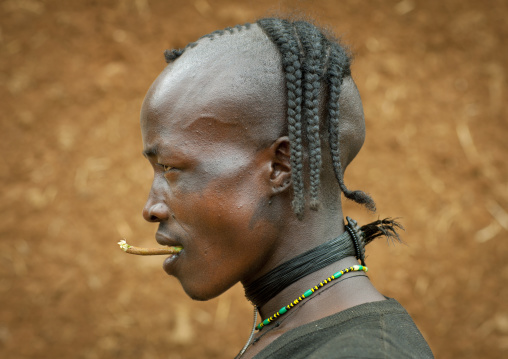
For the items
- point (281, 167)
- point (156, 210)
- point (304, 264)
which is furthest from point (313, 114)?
point (156, 210)

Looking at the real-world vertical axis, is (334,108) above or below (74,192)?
above

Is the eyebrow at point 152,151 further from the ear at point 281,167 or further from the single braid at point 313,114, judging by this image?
the single braid at point 313,114

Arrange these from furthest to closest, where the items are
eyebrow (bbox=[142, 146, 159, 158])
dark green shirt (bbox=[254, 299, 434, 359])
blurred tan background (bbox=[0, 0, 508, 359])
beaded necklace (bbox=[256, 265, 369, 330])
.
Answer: blurred tan background (bbox=[0, 0, 508, 359])
eyebrow (bbox=[142, 146, 159, 158])
beaded necklace (bbox=[256, 265, 369, 330])
dark green shirt (bbox=[254, 299, 434, 359])

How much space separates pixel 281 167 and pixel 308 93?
10.2 inches

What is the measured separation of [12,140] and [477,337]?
399cm

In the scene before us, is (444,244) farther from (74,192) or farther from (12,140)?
(12,140)

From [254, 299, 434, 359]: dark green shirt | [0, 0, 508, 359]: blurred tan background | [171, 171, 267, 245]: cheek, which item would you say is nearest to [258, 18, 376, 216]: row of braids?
[171, 171, 267, 245]: cheek

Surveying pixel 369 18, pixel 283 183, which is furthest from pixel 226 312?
pixel 283 183

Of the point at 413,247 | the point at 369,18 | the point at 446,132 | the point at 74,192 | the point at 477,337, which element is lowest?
the point at 477,337

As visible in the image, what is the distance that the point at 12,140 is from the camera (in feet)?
16.5

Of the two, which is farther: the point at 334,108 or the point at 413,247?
the point at 413,247

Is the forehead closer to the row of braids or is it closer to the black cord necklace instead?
the row of braids

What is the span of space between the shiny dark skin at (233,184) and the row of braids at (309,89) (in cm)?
4

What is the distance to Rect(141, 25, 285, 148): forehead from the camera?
2113mm
